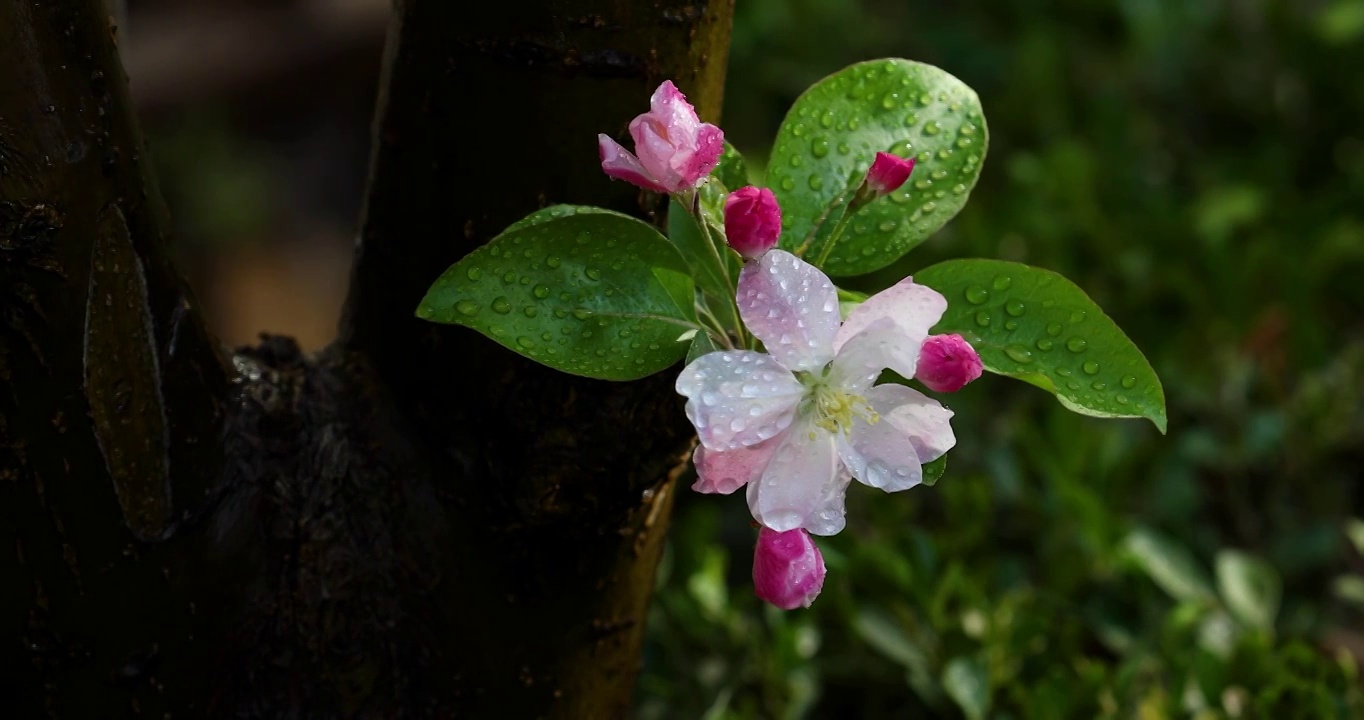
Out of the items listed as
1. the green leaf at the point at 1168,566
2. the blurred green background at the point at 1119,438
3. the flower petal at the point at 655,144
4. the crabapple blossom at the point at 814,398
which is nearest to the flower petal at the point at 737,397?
the crabapple blossom at the point at 814,398

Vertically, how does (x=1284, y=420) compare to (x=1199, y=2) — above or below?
below

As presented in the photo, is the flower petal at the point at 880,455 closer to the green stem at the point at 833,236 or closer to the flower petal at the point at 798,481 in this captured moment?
the flower petal at the point at 798,481

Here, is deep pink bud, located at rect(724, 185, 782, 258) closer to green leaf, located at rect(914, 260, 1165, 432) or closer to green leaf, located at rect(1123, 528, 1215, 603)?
green leaf, located at rect(914, 260, 1165, 432)

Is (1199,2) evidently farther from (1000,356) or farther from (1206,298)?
(1000,356)

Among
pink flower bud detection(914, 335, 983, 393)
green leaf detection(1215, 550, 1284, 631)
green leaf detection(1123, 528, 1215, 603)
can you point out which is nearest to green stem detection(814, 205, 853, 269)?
pink flower bud detection(914, 335, 983, 393)

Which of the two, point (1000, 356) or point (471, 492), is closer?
point (1000, 356)

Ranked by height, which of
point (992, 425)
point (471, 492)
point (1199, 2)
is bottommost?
point (992, 425)

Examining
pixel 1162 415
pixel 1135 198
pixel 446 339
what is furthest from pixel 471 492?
pixel 1135 198
